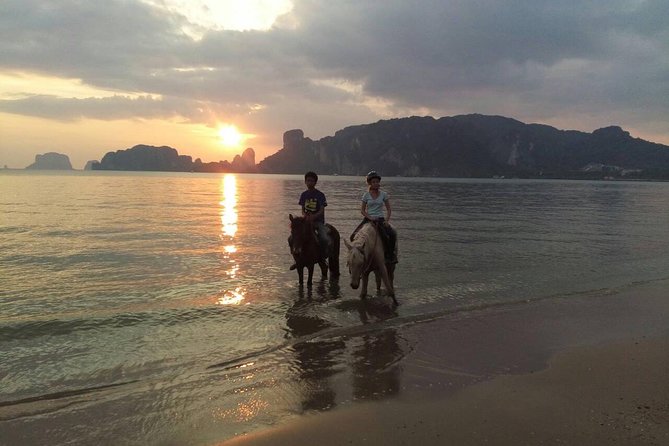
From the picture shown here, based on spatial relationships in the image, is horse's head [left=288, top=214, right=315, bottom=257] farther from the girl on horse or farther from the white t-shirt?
the white t-shirt

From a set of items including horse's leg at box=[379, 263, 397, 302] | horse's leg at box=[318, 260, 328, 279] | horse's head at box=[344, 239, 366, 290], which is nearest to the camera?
horse's head at box=[344, 239, 366, 290]

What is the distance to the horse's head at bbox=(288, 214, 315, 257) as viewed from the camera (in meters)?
10.8

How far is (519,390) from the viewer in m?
5.48

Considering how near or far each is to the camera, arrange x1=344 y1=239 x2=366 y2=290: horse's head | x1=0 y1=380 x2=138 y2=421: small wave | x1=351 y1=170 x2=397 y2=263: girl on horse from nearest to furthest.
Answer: x1=0 y1=380 x2=138 y2=421: small wave < x1=344 y1=239 x2=366 y2=290: horse's head < x1=351 y1=170 x2=397 y2=263: girl on horse

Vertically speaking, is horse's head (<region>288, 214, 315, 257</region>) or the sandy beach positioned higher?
horse's head (<region>288, 214, 315, 257</region>)

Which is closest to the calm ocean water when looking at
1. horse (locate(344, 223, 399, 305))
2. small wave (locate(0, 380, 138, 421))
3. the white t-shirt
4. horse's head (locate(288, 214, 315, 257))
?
small wave (locate(0, 380, 138, 421))

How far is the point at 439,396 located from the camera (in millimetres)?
5375

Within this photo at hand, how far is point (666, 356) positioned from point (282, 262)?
11.0 meters

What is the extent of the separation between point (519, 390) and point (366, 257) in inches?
178

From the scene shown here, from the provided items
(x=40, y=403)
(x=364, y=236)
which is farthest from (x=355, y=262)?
(x=40, y=403)

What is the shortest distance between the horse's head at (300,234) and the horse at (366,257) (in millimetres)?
1610

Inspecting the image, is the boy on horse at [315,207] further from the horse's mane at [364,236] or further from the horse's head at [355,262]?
the horse's head at [355,262]

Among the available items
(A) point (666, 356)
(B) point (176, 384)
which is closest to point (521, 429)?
(A) point (666, 356)

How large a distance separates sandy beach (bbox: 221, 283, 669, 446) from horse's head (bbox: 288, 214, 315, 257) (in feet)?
12.3
